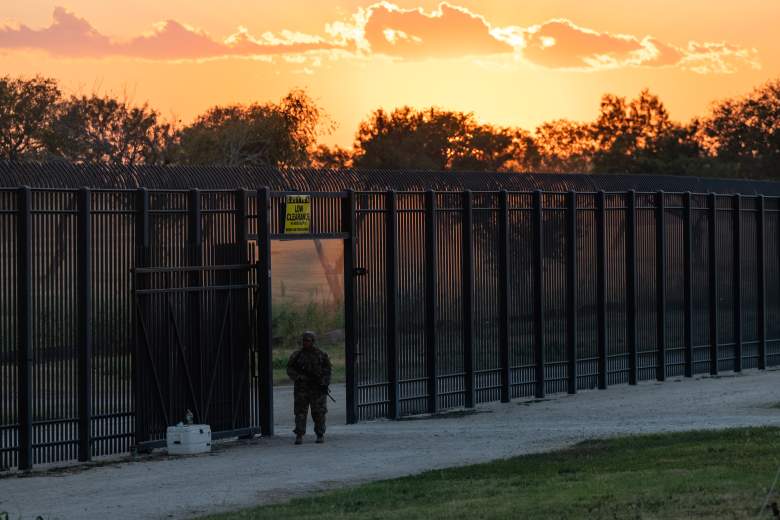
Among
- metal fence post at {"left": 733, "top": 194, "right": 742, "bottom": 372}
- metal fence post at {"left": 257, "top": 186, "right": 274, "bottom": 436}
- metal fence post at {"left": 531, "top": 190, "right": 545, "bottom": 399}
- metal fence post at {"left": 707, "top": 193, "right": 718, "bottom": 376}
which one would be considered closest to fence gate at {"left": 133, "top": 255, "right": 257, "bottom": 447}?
metal fence post at {"left": 257, "top": 186, "right": 274, "bottom": 436}

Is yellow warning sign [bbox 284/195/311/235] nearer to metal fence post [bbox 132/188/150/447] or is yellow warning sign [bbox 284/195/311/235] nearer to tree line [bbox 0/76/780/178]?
metal fence post [bbox 132/188/150/447]

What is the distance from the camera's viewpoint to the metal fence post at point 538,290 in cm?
2472

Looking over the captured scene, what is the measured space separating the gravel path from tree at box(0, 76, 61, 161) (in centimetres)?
3686

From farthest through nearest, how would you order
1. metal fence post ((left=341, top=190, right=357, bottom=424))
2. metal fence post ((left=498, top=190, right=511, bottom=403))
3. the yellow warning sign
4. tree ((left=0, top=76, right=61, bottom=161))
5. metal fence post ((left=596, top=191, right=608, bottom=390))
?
tree ((left=0, top=76, right=61, bottom=161)), metal fence post ((left=596, top=191, right=608, bottom=390)), metal fence post ((left=498, top=190, right=511, bottom=403)), metal fence post ((left=341, top=190, right=357, bottom=424)), the yellow warning sign

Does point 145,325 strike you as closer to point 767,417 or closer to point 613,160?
point 767,417

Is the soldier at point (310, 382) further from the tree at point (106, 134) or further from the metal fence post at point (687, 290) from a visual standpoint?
the tree at point (106, 134)

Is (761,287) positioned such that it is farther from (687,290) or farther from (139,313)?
(139,313)

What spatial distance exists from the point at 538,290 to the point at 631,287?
273 cm

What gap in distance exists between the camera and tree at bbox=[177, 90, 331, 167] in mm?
64062

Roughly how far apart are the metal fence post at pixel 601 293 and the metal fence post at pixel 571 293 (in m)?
0.68

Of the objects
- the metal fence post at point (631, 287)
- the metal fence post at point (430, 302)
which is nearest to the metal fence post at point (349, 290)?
the metal fence post at point (430, 302)

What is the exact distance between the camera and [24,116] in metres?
60.7

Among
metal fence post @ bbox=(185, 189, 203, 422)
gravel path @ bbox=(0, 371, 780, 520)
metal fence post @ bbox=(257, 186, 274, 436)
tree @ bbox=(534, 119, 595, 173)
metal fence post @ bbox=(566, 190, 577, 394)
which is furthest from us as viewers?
tree @ bbox=(534, 119, 595, 173)

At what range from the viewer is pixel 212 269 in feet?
61.6
